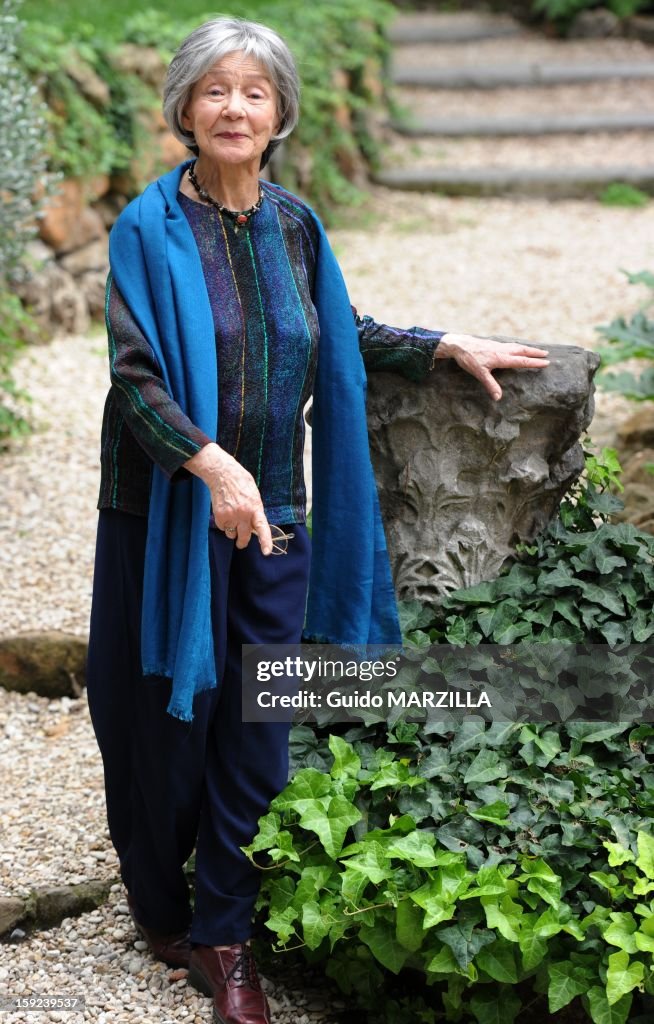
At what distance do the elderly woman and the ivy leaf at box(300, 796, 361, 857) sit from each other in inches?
4.7

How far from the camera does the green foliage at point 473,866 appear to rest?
7.63ft

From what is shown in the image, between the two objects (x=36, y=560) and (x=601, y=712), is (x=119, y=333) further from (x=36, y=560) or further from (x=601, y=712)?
(x=36, y=560)

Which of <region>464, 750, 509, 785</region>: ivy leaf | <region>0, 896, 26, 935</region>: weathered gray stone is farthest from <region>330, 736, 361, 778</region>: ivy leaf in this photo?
<region>0, 896, 26, 935</region>: weathered gray stone

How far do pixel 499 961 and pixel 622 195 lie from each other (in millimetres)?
7651

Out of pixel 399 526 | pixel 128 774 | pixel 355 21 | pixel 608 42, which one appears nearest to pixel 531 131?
pixel 355 21

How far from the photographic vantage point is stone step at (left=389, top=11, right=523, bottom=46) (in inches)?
492

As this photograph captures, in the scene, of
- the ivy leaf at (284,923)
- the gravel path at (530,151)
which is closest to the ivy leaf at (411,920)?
the ivy leaf at (284,923)

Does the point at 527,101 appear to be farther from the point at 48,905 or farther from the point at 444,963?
the point at 444,963

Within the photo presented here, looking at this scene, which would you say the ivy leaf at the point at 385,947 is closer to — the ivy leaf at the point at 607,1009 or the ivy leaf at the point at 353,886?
the ivy leaf at the point at 353,886

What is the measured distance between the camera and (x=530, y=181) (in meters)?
9.30

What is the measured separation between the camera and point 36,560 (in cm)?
448

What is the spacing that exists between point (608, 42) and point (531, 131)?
9.51 ft

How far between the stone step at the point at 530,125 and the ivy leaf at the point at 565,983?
29.0 feet

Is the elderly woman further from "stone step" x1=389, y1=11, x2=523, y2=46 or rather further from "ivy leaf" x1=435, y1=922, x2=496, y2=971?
"stone step" x1=389, y1=11, x2=523, y2=46
